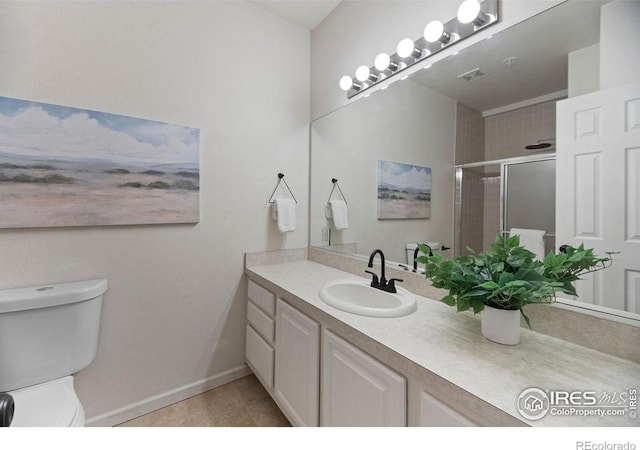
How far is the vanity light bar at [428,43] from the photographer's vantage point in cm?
111

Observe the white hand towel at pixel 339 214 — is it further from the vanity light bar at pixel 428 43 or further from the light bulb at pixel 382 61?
the light bulb at pixel 382 61

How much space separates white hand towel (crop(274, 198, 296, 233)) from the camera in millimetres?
1898

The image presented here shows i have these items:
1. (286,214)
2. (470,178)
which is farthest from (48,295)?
(470,178)

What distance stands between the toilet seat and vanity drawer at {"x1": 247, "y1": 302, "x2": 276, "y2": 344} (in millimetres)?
809

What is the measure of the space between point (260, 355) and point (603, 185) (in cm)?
174

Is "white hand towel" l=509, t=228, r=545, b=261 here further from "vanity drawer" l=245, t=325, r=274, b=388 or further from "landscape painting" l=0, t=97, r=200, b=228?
"landscape painting" l=0, t=97, r=200, b=228

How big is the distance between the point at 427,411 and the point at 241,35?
2221mm

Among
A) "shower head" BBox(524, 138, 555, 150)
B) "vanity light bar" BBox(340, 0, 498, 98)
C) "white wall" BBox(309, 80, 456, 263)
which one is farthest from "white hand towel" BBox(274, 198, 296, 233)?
"shower head" BBox(524, 138, 555, 150)

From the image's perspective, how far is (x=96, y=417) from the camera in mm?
1413

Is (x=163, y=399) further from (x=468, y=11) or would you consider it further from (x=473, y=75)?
(x=468, y=11)

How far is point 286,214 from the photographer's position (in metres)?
1.93

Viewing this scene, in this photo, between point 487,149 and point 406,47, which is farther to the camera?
point 406,47

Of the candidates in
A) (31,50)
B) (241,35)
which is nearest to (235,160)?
(241,35)
